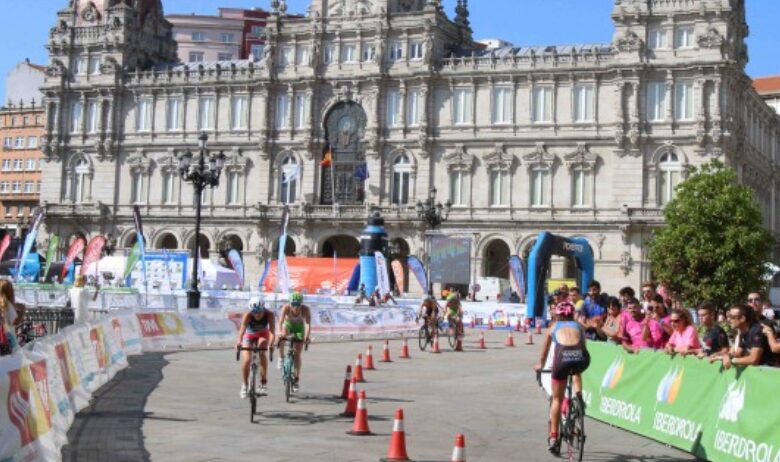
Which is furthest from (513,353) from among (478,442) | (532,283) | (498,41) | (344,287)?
(498,41)

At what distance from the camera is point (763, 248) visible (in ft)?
177

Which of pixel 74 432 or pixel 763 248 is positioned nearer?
pixel 74 432

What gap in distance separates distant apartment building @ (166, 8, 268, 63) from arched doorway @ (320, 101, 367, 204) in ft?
135

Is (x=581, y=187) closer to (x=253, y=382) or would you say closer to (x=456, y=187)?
(x=456, y=187)

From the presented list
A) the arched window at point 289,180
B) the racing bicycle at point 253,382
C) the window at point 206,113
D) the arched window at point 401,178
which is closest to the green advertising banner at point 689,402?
the racing bicycle at point 253,382

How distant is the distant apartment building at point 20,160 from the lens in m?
113

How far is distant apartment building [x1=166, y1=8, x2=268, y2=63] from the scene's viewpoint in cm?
11738

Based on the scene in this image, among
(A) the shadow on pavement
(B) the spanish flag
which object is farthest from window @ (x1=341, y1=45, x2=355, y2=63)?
(A) the shadow on pavement

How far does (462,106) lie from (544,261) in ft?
95.9

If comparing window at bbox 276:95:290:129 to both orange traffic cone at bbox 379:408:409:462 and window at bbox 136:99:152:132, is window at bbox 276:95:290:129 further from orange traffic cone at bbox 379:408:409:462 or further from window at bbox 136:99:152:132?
orange traffic cone at bbox 379:408:409:462

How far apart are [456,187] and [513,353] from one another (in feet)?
126

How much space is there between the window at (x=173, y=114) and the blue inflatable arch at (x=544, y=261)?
4114 cm

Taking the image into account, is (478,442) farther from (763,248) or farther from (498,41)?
(498,41)

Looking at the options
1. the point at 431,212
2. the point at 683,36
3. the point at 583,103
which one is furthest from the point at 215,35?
the point at 431,212
